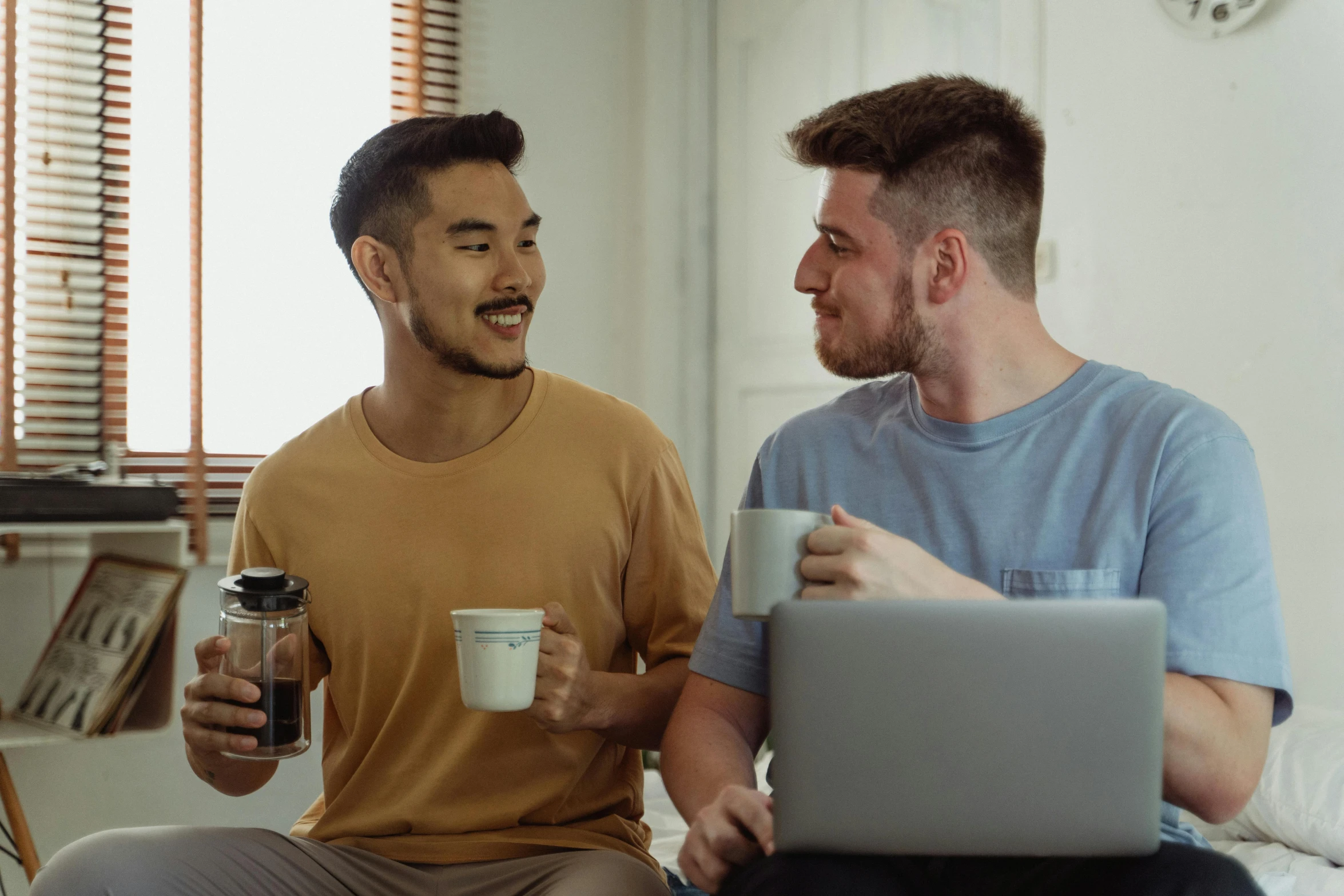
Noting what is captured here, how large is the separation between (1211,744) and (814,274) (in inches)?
22.9

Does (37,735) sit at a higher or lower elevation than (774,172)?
lower

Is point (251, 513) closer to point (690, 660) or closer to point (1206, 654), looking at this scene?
point (690, 660)

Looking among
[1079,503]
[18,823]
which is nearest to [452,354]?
[1079,503]

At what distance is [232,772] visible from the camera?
1.32m

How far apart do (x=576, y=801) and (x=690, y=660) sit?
→ 0.77ft

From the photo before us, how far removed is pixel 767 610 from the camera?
877mm

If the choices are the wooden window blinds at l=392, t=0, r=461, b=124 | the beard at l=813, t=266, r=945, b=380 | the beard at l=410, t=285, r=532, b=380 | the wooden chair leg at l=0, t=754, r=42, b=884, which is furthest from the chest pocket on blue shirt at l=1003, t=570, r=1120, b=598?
the wooden window blinds at l=392, t=0, r=461, b=124

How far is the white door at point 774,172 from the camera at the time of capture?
8.33 feet

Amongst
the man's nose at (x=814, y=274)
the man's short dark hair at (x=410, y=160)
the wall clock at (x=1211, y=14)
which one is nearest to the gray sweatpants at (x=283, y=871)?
the man's nose at (x=814, y=274)

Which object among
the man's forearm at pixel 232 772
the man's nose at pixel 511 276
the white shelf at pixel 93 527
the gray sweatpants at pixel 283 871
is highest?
the man's nose at pixel 511 276

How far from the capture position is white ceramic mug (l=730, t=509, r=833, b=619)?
0.88 meters

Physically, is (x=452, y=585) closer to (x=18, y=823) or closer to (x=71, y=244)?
(x=18, y=823)

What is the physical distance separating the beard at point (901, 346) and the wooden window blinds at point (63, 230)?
185 cm

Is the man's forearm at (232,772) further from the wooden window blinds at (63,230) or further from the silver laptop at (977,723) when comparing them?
the wooden window blinds at (63,230)
